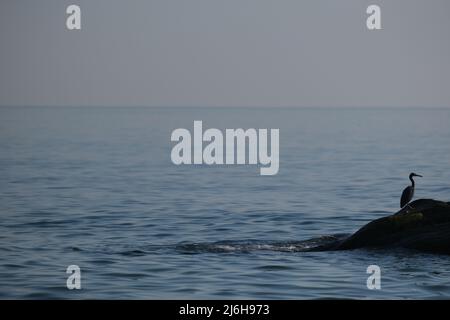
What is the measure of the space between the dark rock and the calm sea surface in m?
0.35

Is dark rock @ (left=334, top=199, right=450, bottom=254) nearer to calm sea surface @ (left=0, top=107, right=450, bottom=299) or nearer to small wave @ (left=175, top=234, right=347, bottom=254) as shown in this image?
calm sea surface @ (left=0, top=107, right=450, bottom=299)

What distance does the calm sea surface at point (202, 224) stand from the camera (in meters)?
20.6

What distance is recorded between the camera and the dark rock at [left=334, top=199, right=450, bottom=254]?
23064mm

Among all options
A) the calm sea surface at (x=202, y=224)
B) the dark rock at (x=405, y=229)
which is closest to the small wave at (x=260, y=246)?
the calm sea surface at (x=202, y=224)

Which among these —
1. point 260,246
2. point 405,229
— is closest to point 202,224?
point 260,246

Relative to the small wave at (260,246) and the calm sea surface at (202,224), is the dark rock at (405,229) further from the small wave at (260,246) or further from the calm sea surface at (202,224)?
the small wave at (260,246)

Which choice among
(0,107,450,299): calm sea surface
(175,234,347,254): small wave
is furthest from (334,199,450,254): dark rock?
(175,234,347,254): small wave

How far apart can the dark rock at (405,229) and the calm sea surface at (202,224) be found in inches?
13.7

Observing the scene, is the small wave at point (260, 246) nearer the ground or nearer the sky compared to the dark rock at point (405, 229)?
nearer the ground

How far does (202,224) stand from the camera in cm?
2955

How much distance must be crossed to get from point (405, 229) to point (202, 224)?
738cm
